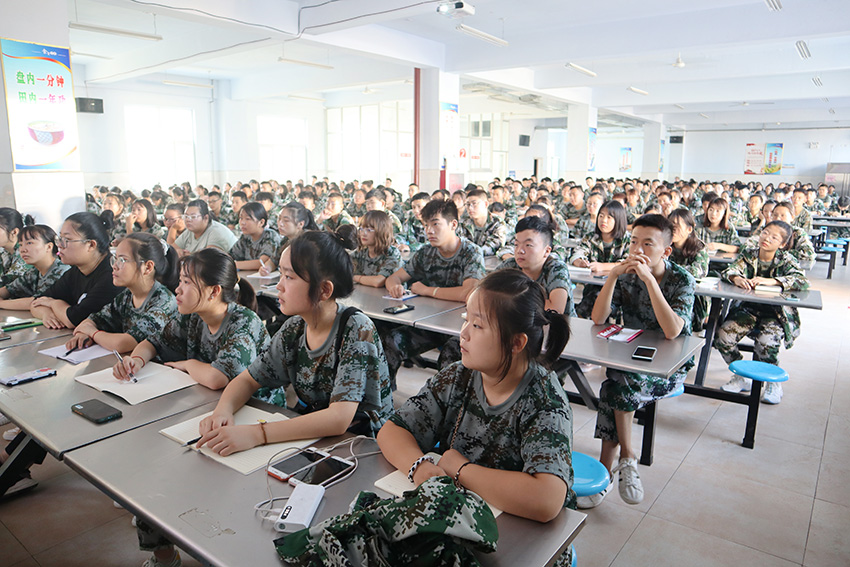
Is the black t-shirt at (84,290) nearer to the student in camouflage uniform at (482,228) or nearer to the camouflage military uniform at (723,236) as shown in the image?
the student in camouflage uniform at (482,228)

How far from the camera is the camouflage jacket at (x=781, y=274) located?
4.01 m

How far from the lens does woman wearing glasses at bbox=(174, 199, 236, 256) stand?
554 cm

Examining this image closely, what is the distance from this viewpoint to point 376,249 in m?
4.63

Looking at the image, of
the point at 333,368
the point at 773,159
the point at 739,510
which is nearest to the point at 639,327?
the point at 739,510

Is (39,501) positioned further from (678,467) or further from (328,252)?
(678,467)

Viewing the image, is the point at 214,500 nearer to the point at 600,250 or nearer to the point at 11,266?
the point at 11,266

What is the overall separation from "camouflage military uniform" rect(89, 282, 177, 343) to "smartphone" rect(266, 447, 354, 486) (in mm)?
1277

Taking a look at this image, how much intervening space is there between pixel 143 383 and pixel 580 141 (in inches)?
605

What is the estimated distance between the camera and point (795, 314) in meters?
4.20

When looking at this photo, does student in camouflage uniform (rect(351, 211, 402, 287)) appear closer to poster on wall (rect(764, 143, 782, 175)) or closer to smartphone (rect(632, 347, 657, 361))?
smartphone (rect(632, 347, 657, 361))

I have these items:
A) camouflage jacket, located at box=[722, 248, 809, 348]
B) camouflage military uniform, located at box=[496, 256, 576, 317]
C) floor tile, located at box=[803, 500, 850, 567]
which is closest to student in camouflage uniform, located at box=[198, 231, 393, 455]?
camouflage military uniform, located at box=[496, 256, 576, 317]

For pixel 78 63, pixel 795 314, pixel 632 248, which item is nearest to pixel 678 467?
pixel 632 248

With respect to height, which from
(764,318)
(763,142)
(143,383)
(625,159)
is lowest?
(764,318)

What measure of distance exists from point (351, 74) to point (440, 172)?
12.0 feet
